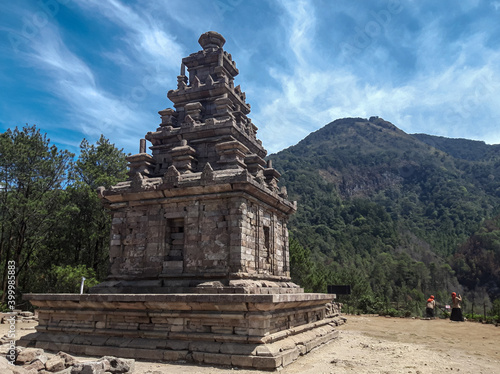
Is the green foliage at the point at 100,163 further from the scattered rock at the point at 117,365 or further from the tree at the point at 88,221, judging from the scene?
the scattered rock at the point at 117,365

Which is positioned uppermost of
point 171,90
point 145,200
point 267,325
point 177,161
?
point 171,90

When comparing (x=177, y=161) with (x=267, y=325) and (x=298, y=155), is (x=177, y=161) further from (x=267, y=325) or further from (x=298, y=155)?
(x=298, y=155)

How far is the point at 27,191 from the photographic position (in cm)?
2612

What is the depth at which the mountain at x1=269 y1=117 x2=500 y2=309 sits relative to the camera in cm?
6794

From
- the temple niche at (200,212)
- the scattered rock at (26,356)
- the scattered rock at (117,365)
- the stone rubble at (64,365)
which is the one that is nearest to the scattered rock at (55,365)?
the stone rubble at (64,365)

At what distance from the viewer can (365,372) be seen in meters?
8.47

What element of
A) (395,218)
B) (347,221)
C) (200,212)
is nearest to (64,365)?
(200,212)

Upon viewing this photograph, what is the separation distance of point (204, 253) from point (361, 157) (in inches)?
6949

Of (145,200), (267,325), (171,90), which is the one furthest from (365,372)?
(171,90)

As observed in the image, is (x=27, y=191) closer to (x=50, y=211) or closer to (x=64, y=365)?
(x=50, y=211)

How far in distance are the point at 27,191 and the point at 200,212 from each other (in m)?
19.9

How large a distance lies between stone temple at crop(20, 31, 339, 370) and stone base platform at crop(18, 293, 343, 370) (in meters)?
0.03

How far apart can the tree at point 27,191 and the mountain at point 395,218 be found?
2107 centimetres

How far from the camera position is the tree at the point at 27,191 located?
82.2ft
